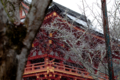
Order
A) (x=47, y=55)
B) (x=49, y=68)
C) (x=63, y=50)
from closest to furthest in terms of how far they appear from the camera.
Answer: (x=49, y=68) < (x=47, y=55) < (x=63, y=50)

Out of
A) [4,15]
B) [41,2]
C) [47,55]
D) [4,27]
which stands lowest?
[47,55]

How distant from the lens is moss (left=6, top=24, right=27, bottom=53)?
6.59ft

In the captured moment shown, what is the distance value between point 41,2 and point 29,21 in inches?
12.4

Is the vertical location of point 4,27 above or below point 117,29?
below

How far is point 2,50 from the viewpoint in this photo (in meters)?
1.92

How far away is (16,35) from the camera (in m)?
2.08

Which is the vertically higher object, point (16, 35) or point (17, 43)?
point (16, 35)

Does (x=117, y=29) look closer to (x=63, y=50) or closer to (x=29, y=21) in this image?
(x=63, y=50)

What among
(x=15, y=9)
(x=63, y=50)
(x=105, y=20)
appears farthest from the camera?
(x=63, y=50)

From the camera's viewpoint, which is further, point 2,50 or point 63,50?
point 63,50

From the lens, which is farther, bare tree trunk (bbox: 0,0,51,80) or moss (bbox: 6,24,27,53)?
moss (bbox: 6,24,27,53)

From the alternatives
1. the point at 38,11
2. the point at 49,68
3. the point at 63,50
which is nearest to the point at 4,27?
the point at 38,11

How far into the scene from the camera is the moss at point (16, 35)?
2008 mm

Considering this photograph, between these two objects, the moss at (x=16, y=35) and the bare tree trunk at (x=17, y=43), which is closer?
the bare tree trunk at (x=17, y=43)
